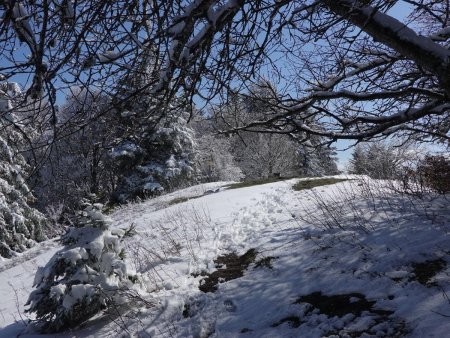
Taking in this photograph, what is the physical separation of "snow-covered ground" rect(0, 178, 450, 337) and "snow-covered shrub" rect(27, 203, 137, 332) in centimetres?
22

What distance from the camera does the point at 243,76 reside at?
3160 millimetres

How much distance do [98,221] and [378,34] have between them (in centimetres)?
359

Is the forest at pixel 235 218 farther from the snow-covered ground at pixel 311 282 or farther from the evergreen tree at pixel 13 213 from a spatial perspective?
the evergreen tree at pixel 13 213

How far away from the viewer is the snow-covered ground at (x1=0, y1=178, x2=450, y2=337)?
2.67 metres

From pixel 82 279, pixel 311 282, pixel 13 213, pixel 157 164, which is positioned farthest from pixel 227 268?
pixel 157 164

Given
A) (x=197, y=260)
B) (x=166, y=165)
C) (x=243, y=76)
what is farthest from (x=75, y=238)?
(x=166, y=165)

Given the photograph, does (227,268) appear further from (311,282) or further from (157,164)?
(157,164)

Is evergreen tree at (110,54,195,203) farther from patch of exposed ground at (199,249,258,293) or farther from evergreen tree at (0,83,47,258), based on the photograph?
patch of exposed ground at (199,249,258,293)

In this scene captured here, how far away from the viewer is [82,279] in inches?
144

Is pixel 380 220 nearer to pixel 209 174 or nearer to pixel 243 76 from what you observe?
pixel 243 76

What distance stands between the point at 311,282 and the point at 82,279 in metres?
2.53

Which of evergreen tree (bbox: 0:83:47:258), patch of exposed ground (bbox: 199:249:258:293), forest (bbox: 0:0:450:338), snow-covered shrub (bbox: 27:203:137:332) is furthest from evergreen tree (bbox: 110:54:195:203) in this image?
snow-covered shrub (bbox: 27:203:137:332)

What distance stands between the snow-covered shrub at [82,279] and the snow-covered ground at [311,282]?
0.22 meters

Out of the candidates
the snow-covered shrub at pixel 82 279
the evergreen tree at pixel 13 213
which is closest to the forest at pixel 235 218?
the snow-covered shrub at pixel 82 279
